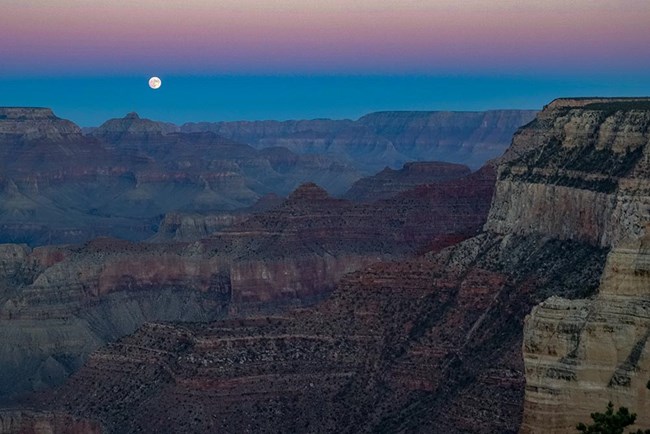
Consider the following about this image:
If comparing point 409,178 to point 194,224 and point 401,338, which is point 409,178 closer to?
point 194,224

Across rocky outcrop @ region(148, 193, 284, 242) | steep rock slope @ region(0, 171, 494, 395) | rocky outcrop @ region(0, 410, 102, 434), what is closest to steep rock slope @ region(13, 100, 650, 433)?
rocky outcrop @ region(0, 410, 102, 434)

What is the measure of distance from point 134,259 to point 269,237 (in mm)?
13144

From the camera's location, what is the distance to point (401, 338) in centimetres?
7256

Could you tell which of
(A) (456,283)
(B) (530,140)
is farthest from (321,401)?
(B) (530,140)

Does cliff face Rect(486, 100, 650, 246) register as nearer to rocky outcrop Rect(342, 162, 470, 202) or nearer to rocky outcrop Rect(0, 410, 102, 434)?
rocky outcrop Rect(0, 410, 102, 434)

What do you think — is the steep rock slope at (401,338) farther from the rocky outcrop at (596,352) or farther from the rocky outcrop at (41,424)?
the rocky outcrop at (596,352)

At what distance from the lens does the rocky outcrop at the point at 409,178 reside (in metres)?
152

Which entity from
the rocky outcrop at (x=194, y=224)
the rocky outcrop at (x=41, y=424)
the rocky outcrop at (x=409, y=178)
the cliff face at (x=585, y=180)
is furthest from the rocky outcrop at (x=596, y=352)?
the rocky outcrop at (x=194, y=224)

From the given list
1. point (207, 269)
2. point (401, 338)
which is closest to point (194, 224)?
point (207, 269)

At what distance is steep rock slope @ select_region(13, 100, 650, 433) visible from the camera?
6681 cm

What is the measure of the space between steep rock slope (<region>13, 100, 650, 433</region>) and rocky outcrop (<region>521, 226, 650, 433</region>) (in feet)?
49.8

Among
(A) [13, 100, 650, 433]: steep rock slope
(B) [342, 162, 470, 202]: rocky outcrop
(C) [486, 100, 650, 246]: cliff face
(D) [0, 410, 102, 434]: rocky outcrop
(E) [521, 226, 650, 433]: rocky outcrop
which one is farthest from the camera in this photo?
(B) [342, 162, 470, 202]: rocky outcrop

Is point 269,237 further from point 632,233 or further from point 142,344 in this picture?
point 632,233

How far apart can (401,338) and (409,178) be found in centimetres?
8448
